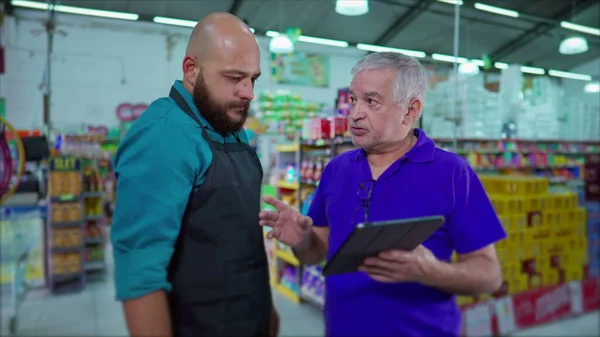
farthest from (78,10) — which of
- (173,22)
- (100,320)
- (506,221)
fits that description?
(506,221)

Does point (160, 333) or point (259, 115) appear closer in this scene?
point (160, 333)

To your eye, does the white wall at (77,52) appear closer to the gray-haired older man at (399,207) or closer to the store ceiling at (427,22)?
the store ceiling at (427,22)

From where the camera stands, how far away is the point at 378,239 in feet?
3.18

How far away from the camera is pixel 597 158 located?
4402mm

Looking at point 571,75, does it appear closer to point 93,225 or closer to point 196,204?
point 196,204

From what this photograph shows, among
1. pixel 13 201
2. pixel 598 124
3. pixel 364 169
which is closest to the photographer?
pixel 364 169

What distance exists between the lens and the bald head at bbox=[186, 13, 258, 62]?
1131 mm

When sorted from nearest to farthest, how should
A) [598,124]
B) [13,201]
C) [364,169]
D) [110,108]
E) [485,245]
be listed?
1. [485,245]
2. [364,169]
3. [13,201]
4. [598,124]
5. [110,108]

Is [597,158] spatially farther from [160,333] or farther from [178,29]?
[160,333]

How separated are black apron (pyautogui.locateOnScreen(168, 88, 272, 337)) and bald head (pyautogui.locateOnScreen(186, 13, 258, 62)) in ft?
0.53

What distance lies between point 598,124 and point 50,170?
6.45 metres

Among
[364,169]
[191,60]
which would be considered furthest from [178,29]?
[364,169]

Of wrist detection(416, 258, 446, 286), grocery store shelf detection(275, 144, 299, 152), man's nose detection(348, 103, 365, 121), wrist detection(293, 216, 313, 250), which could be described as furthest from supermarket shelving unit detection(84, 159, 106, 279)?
wrist detection(416, 258, 446, 286)

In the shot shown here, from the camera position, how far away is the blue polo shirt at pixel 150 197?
1028 mm
